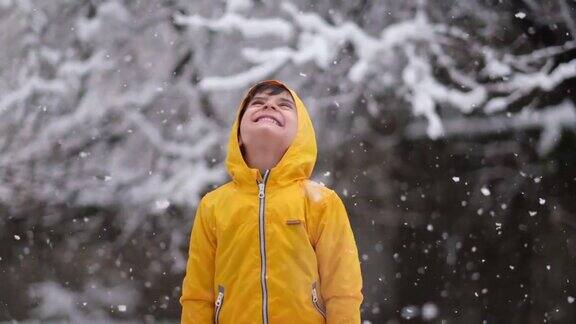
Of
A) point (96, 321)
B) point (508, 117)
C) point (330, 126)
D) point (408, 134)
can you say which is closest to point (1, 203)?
point (96, 321)

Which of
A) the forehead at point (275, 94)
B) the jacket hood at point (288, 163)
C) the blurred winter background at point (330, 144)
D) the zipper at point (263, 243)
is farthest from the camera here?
the blurred winter background at point (330, 144)

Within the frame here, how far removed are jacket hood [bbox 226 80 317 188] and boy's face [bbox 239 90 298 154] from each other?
0.02m

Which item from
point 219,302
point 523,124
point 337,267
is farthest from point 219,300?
point 523,124

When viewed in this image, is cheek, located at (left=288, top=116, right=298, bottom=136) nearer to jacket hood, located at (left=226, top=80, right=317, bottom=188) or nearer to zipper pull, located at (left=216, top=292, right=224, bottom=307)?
jacket hood, located at (left=226, top=80, right=317, bottom=188)

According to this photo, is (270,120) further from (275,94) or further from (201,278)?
(201,278)

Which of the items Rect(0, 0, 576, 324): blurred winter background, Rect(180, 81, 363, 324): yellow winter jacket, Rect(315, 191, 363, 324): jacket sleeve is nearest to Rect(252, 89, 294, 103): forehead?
Rect(180, 81, 363, 324): yellow winter jacket

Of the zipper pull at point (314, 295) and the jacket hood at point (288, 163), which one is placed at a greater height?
the jacket hood at point (288, 163)

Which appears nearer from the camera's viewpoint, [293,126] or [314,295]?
[314,295]

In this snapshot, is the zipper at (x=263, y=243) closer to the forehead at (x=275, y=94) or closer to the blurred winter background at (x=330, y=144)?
the forehead at (x=275, y=94)

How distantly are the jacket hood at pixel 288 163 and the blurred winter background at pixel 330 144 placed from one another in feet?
3.89

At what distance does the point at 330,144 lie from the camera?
2652 millimetres

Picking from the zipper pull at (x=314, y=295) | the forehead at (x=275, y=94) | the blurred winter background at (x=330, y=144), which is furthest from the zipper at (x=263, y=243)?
the blurred winter background at (x=330, y=144)

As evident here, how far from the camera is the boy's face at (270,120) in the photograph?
1.42 metres

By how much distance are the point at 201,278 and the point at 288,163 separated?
317mm
